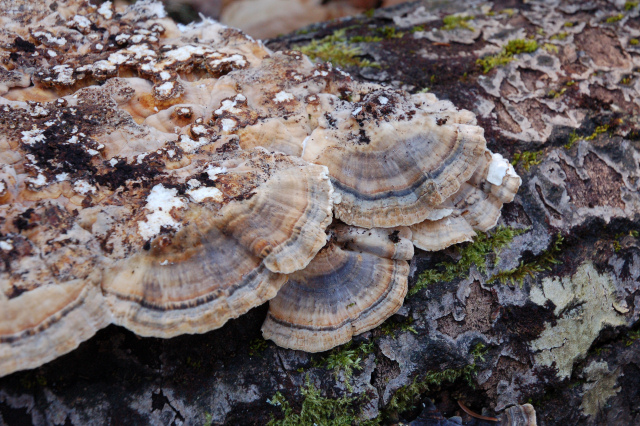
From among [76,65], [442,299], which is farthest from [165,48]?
[442,299]

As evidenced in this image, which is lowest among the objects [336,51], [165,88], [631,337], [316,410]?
[631,337]

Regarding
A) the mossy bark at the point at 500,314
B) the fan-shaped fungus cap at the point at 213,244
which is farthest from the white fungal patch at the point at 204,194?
the mossy bark at the point at 500,314

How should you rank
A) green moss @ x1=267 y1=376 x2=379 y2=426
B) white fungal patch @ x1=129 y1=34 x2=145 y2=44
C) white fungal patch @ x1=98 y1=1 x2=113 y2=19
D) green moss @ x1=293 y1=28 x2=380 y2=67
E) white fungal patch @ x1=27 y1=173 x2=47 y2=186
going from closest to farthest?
white fungal patch @ x1=27 y1=173 x2=47 y2=186 < green moss @ x1=267 y1=376 x2=379 y2=426 < white fungal patch @ x1=129 y1=34 x2=145 y2=44 < white fungal patch @ x1=98 y1=1 x2=113 y2=19 < green moss @ x1=293 y1=28 x2=380 y2=67

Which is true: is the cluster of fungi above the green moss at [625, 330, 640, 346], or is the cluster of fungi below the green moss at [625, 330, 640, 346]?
above

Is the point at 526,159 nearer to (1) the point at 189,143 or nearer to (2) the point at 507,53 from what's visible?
(2) the point at 507,53

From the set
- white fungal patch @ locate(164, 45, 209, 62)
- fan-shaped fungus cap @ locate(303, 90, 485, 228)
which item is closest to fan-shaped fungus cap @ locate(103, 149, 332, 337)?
fan-shaped fungus cap @ locate(303, 90, 485, 228)

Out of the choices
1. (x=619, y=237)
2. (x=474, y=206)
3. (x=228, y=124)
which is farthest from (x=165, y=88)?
(x=619, y=237)

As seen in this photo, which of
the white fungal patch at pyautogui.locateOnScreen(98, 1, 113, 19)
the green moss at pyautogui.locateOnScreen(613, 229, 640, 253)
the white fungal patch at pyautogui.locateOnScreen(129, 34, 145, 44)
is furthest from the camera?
the white fungal patch at pyautogui.locateOnScreen(98, 1, 113, 19)

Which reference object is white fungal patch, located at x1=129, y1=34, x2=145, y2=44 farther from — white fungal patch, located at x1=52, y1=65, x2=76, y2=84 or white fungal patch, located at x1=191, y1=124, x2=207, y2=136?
white fungal patch, located at x1=191, y1=124, x2=207, y2=136
